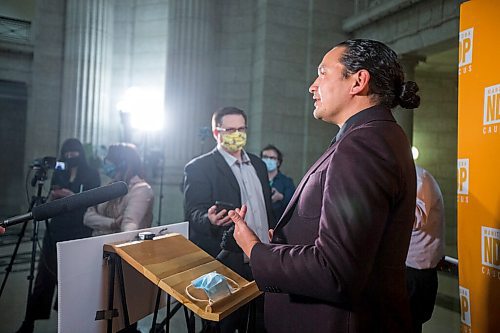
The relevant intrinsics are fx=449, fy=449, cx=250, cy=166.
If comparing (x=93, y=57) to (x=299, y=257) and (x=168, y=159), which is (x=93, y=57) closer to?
(x=168, y=159)

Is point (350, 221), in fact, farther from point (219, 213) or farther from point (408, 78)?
point (408, 78)

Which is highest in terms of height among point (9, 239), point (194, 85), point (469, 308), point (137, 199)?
point (194, 85)

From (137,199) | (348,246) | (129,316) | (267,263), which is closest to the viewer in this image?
(348,246)

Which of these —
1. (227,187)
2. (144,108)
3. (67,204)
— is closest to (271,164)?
(227,187)

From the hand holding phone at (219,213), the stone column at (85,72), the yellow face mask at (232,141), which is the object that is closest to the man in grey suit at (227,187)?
the yellow face mask at (232,141)

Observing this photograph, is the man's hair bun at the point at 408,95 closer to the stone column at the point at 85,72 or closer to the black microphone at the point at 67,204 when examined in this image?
the black microphone at the point at 67,204

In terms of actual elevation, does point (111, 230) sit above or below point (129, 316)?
above

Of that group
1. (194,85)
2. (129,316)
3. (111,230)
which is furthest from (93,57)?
(129,316)

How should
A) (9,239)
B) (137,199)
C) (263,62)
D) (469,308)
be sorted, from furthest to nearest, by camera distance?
1. (9,239)
2. (263,62)
3. (137,199)
4. (469,308)

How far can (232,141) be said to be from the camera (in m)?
3.14

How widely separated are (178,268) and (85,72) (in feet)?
27.0

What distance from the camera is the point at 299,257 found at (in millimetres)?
1354

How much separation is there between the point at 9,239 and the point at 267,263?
29.0ft

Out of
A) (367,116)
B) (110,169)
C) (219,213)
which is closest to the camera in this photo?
(367,116)
